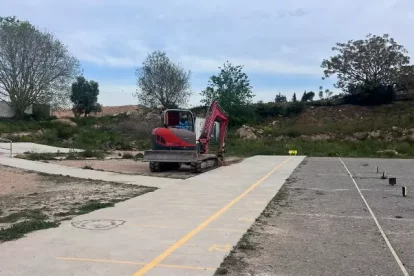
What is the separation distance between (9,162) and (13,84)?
114 ft

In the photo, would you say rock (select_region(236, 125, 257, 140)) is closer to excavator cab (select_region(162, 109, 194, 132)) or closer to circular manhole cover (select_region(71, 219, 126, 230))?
excavator cab (select_region(162, 109, 194, 132))

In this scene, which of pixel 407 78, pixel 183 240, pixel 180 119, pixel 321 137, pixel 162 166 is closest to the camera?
pixel 183 240

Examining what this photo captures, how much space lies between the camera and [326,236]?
326 inches

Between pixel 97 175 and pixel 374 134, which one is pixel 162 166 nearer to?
pixel 97 175

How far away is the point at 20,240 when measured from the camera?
7.38 m

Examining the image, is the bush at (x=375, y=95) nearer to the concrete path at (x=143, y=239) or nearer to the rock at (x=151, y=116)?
the rock at (x=151, y=116)

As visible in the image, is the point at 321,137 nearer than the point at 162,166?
No

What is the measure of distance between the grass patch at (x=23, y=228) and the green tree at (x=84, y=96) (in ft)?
196

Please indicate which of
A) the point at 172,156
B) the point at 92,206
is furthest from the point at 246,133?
the point at 92,206

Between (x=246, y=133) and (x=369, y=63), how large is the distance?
1855cm

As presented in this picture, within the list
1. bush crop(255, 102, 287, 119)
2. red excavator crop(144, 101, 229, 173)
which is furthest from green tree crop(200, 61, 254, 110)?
red excavator crop(144, 101, 229, 173)

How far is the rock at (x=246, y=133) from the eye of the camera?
156 ft

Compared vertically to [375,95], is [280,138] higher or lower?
lower

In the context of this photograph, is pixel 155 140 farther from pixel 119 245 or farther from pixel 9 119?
pixel 9 119
